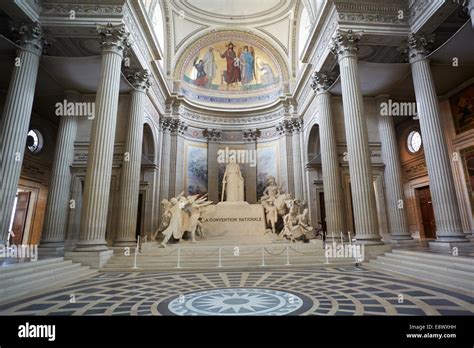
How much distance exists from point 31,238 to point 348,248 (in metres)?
15.9

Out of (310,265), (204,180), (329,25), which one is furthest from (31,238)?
(329,25)

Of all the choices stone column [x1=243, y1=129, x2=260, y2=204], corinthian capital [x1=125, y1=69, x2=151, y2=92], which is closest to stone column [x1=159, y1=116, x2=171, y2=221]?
corinthian capital [x1=125, y1=69, x2=151, y2=92]

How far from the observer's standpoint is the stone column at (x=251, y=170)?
18.0 meters

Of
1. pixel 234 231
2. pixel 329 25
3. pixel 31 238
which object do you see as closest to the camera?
pixel 329 25

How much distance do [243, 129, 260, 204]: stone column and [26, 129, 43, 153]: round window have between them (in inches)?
493

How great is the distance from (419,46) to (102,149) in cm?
1098

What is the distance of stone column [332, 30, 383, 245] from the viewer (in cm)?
798

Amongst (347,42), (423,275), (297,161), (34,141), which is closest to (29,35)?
(34,141)

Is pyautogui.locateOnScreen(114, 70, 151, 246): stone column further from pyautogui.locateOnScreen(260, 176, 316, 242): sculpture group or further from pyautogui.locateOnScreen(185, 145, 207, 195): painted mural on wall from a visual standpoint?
pyautogui.locateOnScreen(185, 145, 207, 195): painted mural on wall

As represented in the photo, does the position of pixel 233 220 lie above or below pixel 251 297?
above

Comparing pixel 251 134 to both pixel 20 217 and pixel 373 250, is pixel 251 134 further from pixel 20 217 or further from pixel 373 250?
pixel 20 217

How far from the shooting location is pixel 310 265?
7410 millimetres

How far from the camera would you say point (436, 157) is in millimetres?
8039
